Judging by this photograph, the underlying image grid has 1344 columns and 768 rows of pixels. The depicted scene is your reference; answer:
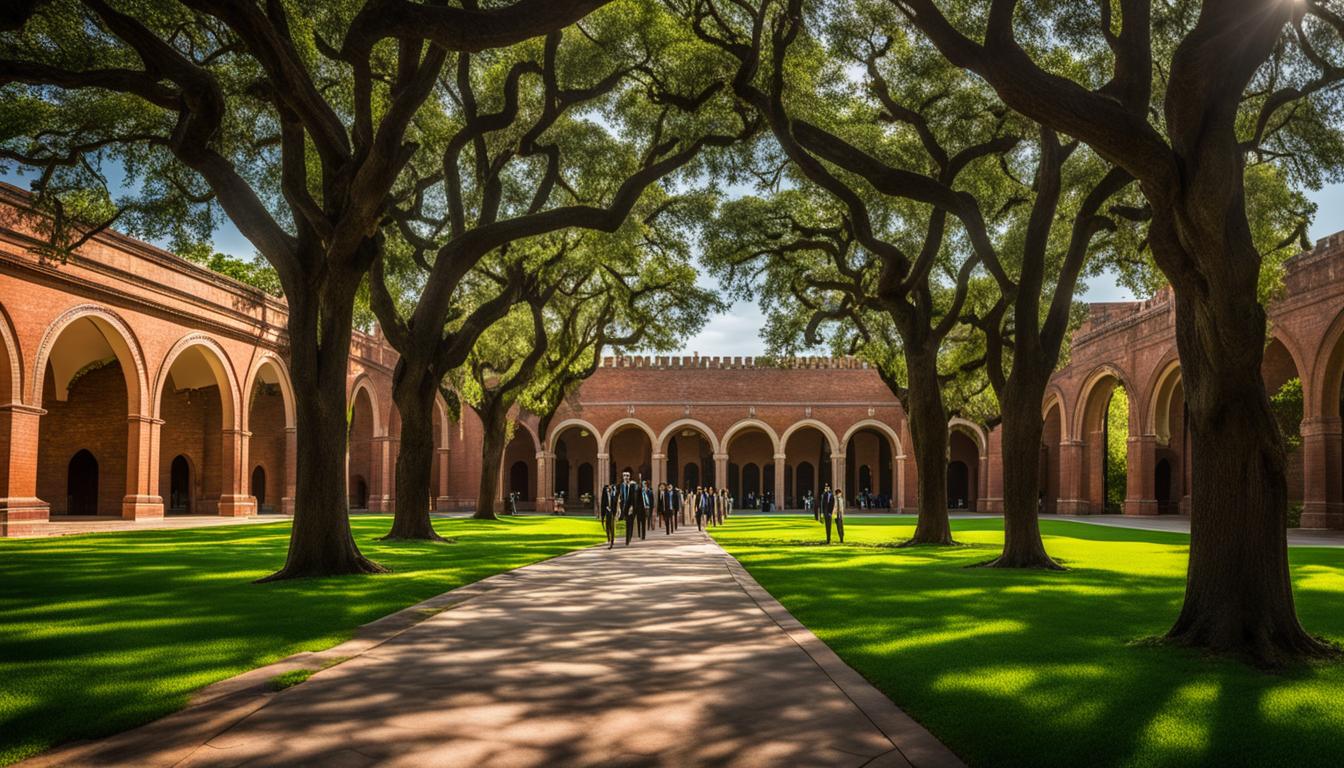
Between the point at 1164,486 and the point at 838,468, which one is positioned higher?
the point at 838,468

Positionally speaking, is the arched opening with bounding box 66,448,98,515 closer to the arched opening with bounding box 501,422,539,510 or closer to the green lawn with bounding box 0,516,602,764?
the green lawn with bounding box 0,516,602,764

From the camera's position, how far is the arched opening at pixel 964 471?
1970 inches

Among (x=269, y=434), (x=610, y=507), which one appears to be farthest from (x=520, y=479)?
(x=610, y=507)

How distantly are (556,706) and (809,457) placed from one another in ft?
157

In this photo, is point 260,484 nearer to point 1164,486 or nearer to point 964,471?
point 964,471

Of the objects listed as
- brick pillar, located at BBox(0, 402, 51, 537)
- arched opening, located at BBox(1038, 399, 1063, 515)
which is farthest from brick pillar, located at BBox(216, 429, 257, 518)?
arched opening, located at BBox(1038, 399, 1063, 515)

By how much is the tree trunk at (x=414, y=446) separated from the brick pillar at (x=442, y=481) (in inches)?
1071

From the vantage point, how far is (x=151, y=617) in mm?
7531

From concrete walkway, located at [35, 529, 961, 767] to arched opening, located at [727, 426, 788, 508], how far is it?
145ft

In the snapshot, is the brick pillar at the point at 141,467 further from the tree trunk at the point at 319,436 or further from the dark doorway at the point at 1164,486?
the dark doorway at the point at 1164,486

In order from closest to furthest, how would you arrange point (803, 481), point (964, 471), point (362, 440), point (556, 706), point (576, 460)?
point (556, 706) → point (362, 440) → point (576, 460) → point (964, 471) → point (803, 481)

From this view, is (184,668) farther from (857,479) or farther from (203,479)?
(857,479)

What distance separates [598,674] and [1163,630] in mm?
4453

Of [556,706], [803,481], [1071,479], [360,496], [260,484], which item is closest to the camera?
[556,706]
